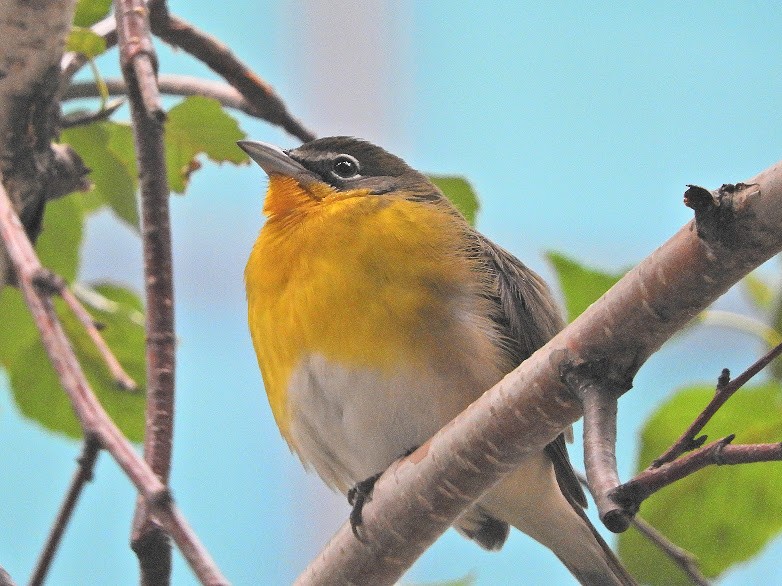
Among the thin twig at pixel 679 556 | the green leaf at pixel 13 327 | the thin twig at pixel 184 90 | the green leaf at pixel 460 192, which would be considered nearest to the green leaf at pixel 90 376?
the green leaf at pixel 13 327

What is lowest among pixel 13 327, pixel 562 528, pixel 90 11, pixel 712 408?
pixel 562 528

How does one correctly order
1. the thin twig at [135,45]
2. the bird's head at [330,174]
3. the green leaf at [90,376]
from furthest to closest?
the bird's head at [330,174] < the green leaf at [90,376] < the thin twig at [135,45]

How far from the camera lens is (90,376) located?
194 centimetres

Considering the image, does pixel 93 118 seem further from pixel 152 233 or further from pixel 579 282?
pixel 579 282

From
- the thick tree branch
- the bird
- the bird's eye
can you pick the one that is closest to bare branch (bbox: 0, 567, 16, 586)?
the thick tree branch

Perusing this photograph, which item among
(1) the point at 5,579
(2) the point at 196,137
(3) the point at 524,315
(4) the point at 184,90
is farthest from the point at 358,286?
(1) the point at 5,579

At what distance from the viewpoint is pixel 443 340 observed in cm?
171

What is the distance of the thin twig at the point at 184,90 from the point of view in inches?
78.7

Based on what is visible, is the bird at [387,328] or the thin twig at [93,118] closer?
the bird at [387,328]

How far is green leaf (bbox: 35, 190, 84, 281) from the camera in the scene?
1908 mm

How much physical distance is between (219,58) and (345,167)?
34 cm

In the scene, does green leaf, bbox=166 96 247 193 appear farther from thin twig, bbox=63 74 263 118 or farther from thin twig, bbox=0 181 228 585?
thin twig, bbox=0 181 228 585

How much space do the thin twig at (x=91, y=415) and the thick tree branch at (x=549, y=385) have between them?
0.33m

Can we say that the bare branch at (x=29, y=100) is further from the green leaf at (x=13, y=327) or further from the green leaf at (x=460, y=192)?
the green leaf at (x=460, y=192)
